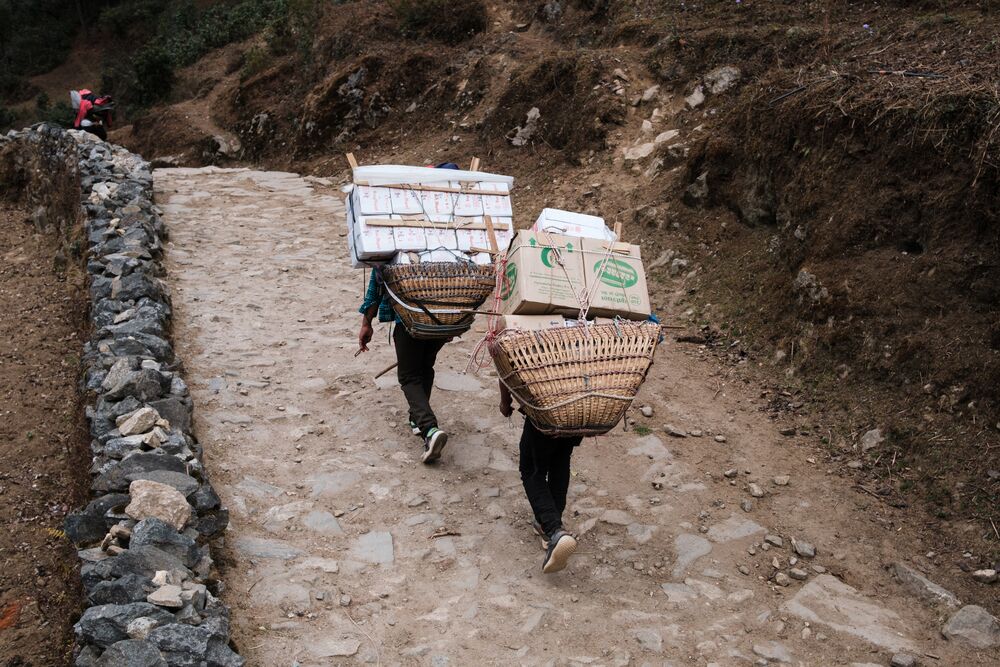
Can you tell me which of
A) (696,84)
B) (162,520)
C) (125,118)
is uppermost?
(696,84)

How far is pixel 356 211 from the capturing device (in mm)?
5379

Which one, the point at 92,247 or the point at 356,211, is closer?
the point at 356,211

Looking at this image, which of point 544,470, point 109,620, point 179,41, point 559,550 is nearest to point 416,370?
point 544,470

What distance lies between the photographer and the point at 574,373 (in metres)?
4.12

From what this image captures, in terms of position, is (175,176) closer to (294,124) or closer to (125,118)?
(294,124)

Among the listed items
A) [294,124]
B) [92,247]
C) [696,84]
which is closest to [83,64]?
[294,124]

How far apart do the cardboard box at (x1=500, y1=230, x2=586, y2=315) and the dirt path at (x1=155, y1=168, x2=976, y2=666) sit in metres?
1.50

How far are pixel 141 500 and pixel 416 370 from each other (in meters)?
2.02

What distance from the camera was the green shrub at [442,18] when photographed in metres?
15.6

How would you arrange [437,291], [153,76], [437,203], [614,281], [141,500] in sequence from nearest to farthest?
[141,500], [614,281], [437,291], [437,203], [153,76]

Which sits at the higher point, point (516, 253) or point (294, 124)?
point (516, 253)

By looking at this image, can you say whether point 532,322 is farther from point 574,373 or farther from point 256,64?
point 256,64

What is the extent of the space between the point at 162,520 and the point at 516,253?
7.43ft

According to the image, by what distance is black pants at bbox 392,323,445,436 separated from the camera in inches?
226
